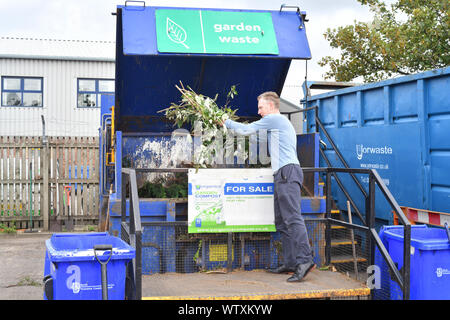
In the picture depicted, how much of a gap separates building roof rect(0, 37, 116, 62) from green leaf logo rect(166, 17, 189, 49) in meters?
16.5

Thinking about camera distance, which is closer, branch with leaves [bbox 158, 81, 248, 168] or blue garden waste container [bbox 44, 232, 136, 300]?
blue garden waste container [bbox 44, 232, 136, 300]

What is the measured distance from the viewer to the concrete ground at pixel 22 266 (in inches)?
241

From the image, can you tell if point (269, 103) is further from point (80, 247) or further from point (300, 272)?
point (80, 247)

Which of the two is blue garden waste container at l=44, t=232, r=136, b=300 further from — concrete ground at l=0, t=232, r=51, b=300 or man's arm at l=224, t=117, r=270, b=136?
concrete ground at l=0, t=232, r=51, b=300

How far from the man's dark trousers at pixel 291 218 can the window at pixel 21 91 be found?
18790 mm

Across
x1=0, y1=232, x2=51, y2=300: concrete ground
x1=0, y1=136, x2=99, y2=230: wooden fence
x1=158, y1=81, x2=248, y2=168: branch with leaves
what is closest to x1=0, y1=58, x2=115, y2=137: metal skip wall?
x1=0, y1=136, x2=99, y2=230: wooden fence

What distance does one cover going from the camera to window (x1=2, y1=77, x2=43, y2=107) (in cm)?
2136

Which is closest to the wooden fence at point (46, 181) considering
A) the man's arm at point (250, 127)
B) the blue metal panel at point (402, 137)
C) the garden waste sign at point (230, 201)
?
the blue metal panel at point (402, 137)

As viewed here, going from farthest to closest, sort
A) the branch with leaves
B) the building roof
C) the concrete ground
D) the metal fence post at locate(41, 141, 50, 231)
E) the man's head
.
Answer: the building roof, the metal fence post at locate(41, 141, 50, 231), the concrete ground, the branch with leaves, the man's head

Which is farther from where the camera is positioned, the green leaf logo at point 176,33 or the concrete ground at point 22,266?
the concrete ground at point 22,266

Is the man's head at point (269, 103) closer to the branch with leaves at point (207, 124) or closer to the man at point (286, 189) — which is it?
the man at point (286, 189)

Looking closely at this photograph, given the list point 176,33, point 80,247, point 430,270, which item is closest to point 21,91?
point 176,33
